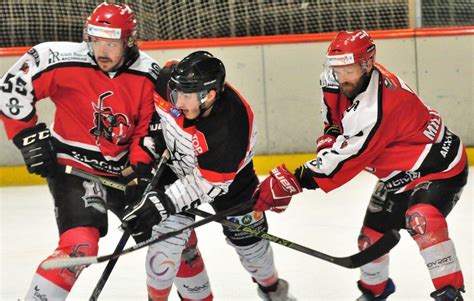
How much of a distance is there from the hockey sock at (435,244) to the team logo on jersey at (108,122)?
3.42ft

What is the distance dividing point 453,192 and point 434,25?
2.86 meters

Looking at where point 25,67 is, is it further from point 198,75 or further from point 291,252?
point 291,252

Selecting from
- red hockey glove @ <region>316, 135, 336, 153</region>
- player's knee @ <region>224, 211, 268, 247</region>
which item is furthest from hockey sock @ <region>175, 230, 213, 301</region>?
red hockey glove @ <region>316, 135, 336, 153</region>

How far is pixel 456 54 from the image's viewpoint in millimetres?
6227

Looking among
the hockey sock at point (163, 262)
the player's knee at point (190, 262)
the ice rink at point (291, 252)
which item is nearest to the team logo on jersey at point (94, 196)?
the hockey sock at point (163, 262)

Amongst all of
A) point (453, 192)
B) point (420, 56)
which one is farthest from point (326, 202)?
point (453, 192)

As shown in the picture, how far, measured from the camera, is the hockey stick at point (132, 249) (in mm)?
3328

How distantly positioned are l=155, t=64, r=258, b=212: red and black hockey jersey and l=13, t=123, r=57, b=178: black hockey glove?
1.32 ft

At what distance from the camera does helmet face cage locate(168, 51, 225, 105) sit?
3377mm

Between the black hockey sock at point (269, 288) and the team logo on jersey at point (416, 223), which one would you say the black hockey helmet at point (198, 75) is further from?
the black hockey sock at point (269, 288)

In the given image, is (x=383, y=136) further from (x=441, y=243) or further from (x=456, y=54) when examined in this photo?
(x=456, y=54)

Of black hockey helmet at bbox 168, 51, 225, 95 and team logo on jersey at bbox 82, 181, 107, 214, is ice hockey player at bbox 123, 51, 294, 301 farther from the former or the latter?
team logo on jersey at bbox 82, 181, 107, 214

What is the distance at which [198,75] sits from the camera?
3.39 m

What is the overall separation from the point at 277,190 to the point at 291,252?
116 centimetres
